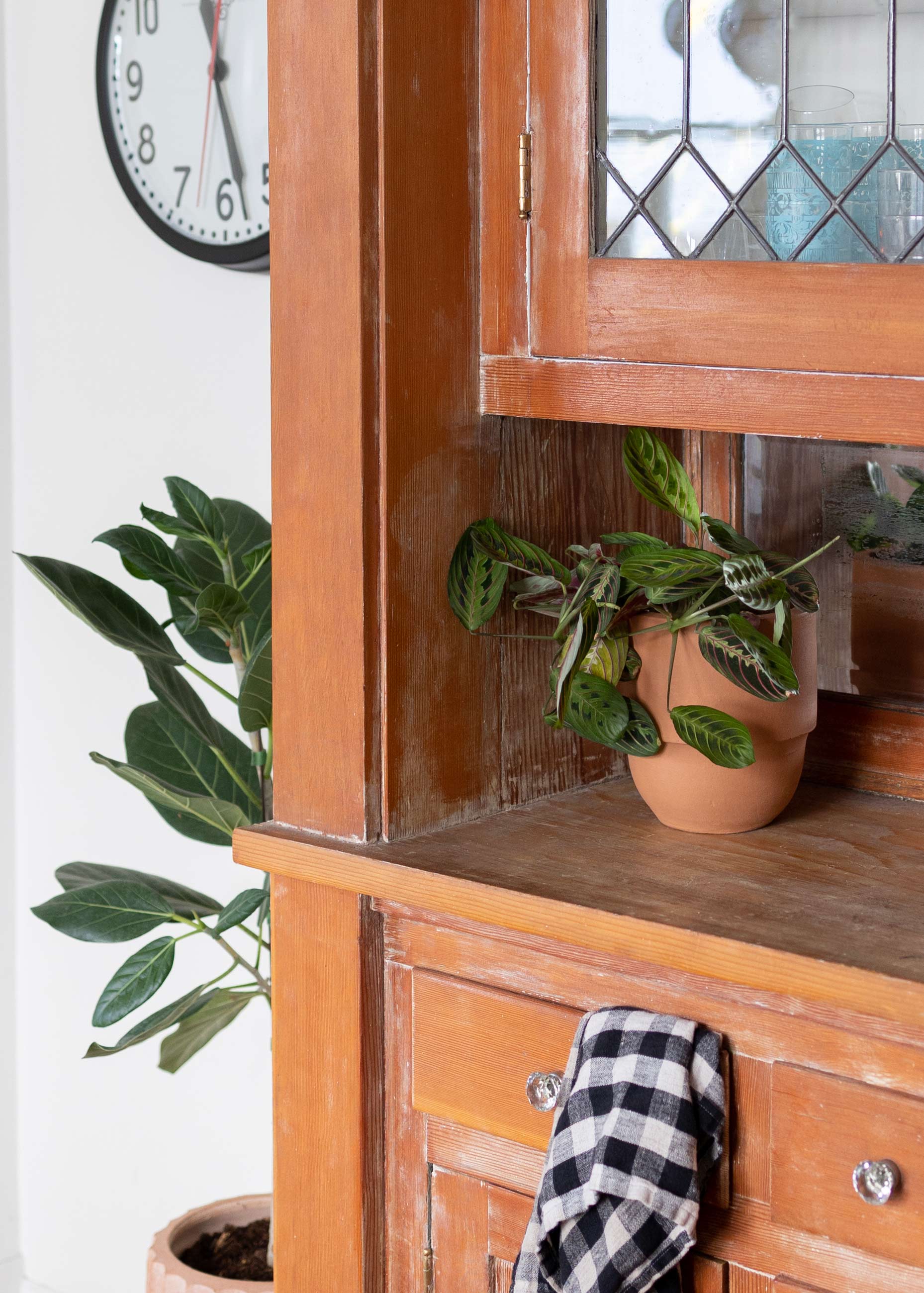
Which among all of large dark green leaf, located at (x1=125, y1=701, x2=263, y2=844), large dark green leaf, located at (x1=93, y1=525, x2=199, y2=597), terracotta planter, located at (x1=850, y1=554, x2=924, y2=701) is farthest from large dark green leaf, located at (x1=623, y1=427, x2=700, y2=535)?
large dark green leaf, located at (x1=125, y1=701, x2=263, y2=844)

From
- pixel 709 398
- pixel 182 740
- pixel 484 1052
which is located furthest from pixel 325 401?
pixel 182 740

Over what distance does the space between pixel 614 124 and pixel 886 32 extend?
0.21 meters

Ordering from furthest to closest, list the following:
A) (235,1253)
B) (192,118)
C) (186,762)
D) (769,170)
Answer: (192,118) < (235,1253) < (186,762) < (769,170)

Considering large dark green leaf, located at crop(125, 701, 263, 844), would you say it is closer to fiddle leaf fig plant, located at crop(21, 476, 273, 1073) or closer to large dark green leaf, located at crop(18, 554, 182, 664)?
fiddle leaf fig plant, located at crop(21, 476, 273, 1073)

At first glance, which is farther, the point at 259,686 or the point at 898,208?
the point at 259,686

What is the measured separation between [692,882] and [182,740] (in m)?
0.75

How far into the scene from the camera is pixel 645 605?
1183 mm

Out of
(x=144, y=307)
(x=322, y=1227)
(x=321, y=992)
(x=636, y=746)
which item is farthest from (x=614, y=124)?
(x=144, y=307)

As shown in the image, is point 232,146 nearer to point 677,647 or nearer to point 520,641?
point 520,641

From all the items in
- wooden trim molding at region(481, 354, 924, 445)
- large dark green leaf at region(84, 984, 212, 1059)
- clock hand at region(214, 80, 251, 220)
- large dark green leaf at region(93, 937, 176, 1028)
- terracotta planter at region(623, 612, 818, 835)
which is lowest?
large dark green leaf at region(84, 984, 212, 1059)

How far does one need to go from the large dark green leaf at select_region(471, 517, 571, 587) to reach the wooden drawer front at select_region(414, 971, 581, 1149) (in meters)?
0.33

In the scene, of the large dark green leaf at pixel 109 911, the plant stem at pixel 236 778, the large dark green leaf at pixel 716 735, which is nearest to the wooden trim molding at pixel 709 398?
the large dark green leaf at pixel 716 735

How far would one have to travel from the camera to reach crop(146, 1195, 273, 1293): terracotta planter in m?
1.64

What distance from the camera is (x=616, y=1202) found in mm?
985
